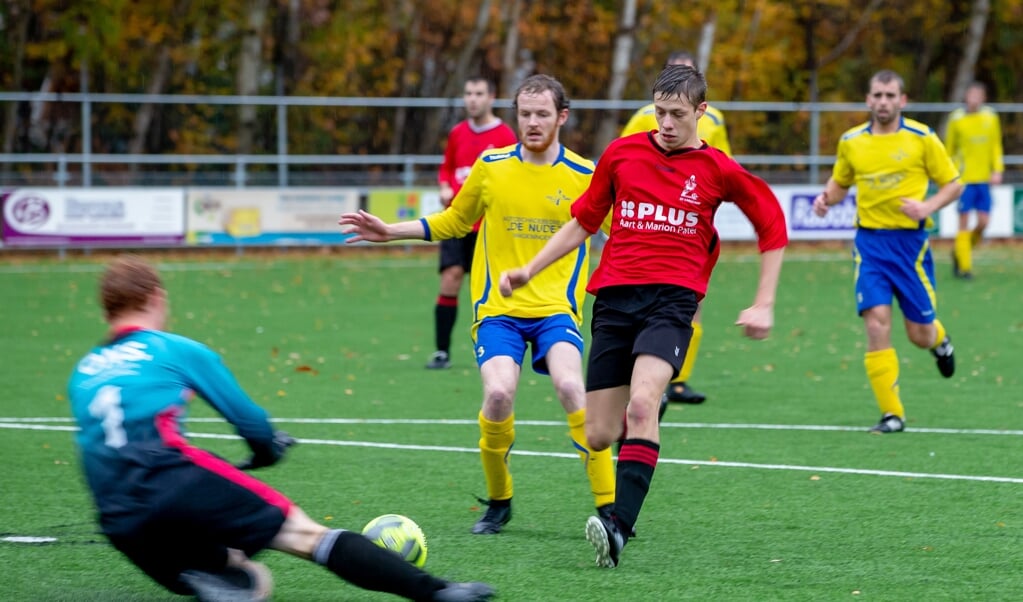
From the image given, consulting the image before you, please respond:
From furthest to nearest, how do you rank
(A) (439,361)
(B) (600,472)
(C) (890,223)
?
(A) (439,361), (C) (890,223), (B) (600,472)

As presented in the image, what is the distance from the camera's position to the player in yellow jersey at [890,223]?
8.77 meters

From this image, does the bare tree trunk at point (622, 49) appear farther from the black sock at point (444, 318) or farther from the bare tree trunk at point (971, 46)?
the black sock at point (444, 318)

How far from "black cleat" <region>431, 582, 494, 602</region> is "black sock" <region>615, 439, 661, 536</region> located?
0.93m

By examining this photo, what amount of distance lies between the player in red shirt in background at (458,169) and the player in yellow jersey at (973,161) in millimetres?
8956

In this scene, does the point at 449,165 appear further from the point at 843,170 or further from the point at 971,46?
the point at 971,46

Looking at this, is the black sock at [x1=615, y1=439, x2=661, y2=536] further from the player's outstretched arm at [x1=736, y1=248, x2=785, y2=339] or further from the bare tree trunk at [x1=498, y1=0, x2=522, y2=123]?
the bare tree trunk at [x1=498, y1=0, x2=522, y2=123]

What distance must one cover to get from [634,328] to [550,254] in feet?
1.48

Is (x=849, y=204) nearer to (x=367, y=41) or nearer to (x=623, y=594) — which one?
(x=367, y=41)

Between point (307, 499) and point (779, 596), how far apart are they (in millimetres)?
2546

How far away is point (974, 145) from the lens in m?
19.2

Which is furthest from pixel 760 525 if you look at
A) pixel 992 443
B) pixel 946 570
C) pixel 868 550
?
pixel 992 443

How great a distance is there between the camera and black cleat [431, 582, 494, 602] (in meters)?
4.55

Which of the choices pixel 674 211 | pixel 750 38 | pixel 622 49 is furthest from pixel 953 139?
pixel 750 38

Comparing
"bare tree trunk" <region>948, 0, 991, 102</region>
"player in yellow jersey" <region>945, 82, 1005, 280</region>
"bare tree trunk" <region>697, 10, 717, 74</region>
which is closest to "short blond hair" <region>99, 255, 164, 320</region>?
"player in yellow jersey" <region>945, 82, 1005, 280</region>
